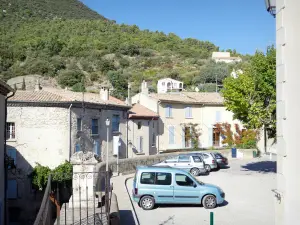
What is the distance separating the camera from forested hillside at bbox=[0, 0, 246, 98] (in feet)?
241

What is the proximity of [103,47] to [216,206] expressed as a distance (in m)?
80.4

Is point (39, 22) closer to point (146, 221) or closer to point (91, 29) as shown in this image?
point (91, 29)

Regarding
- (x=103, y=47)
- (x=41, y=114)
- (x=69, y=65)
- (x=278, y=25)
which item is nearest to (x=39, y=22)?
(x=103, y=47)

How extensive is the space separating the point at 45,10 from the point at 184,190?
114 metres

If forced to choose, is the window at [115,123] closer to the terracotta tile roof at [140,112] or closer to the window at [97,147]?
the terracotta tile roof at [140,112]

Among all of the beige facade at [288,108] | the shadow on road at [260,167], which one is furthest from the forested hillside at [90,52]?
the beige facade at [288,108]

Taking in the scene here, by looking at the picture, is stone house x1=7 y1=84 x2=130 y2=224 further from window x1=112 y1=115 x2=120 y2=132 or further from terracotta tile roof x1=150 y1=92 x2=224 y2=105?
terracotta tile roof x1=150 y1=92 x2=224 y2=105

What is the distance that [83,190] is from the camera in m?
12.3

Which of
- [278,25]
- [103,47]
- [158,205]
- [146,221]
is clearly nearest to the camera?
[278,25]

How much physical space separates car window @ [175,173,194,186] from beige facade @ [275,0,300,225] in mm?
9536

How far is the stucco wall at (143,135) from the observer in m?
34.8

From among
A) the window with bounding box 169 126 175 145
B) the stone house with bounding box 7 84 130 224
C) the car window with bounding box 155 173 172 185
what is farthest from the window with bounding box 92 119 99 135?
the car window with bounding box 155 173 172 185

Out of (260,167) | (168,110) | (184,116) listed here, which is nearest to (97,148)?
(260,167)

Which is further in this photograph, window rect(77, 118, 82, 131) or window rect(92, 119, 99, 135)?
window rect(92, 119, 99, 135)
